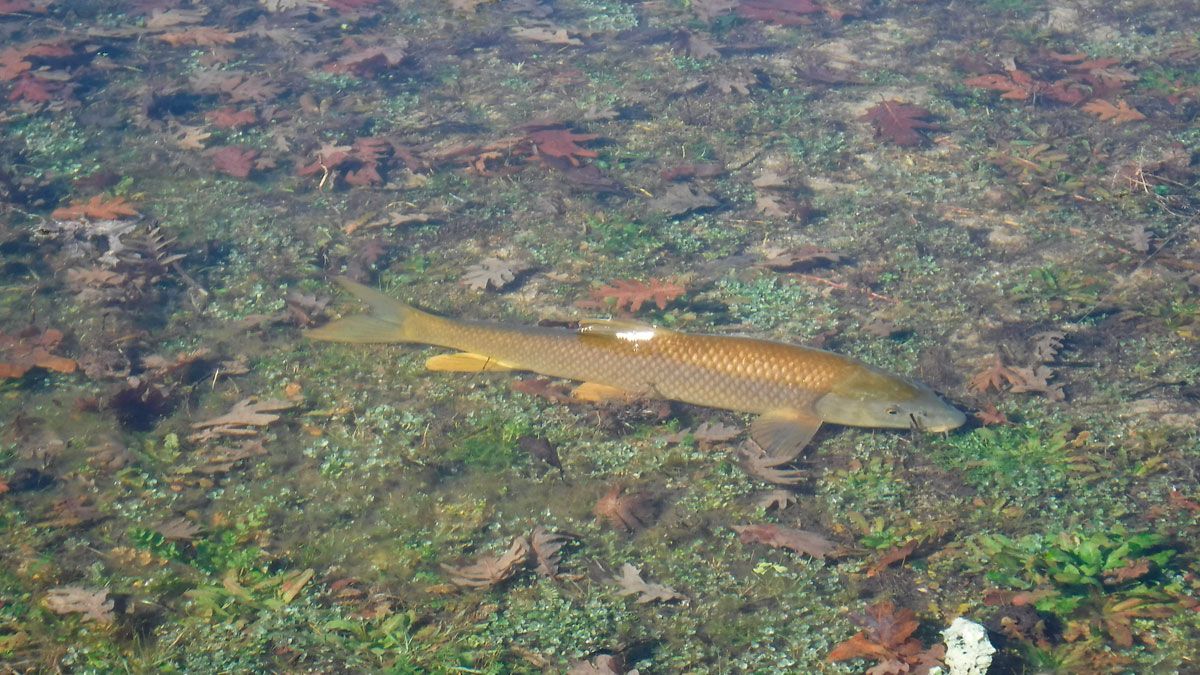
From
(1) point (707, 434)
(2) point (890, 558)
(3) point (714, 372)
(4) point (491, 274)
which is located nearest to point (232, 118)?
(4) point (491, 274)

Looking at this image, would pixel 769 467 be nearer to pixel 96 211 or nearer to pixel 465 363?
pixel 465 363

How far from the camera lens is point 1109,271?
6984mm

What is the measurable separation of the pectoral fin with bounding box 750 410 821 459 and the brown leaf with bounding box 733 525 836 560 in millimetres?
575

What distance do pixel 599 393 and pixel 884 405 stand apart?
1.73 metres

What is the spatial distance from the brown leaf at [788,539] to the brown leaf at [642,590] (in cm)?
56

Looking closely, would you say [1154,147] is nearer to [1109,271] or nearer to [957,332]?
[1109,271]

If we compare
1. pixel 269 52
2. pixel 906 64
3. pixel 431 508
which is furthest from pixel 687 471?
pixel 269 52

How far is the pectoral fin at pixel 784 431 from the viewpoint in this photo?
17.9ft

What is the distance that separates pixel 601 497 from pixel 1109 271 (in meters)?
4.38

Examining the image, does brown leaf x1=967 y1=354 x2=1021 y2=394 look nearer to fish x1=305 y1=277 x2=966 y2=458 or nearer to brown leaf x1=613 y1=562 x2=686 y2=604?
fish x1=305 y1=277 x2=966 y2=458

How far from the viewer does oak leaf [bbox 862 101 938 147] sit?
884cm

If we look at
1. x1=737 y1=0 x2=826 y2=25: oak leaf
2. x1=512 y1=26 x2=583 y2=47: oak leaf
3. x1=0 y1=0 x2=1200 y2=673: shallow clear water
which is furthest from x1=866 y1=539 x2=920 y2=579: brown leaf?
x1=737 y1=0 x2=826 y2=25: oak leaf

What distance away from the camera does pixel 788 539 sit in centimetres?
491

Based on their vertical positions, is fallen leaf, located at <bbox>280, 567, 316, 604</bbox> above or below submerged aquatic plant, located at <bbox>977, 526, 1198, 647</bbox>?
below
